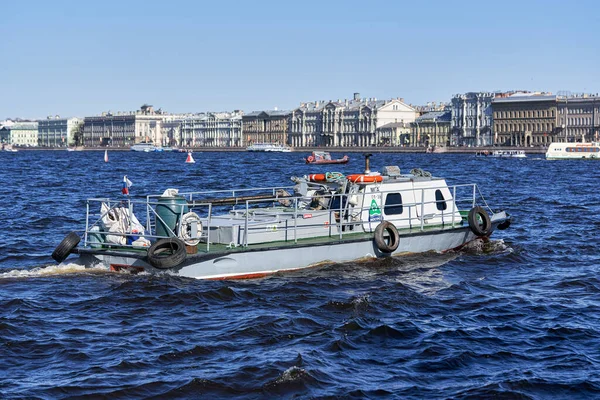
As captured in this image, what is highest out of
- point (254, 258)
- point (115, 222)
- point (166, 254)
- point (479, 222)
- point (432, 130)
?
point (432, 130)

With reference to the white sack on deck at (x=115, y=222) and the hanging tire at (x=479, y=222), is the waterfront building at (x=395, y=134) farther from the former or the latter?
the white sack on deck at (x=115, y=222)

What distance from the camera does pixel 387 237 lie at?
1978 centimetres

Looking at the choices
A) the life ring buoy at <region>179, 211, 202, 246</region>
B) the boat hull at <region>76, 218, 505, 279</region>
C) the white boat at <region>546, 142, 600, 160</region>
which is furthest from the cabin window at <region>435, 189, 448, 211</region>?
the white boat at <region>546, 142, 600, 160</region>

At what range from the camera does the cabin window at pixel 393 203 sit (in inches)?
815

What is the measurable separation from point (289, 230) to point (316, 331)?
478cm

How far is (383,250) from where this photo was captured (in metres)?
19.4

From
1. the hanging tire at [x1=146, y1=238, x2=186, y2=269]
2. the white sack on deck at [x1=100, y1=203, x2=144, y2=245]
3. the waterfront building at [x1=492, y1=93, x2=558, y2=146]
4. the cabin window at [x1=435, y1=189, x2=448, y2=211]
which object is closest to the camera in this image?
the hanging tire at [x1=146, y1=238, x2=186, y2=269]

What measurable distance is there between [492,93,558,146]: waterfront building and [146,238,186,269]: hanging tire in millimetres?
142656

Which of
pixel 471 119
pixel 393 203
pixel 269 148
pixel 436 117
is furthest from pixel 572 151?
pixel 393 203

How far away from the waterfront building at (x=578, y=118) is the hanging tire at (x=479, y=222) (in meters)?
136

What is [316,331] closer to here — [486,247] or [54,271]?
[54,271]

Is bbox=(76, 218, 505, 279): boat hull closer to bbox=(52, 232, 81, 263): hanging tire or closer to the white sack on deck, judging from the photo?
bbox=(52, 232, 81, 263): hanging tire

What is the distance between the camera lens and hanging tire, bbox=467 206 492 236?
21562 mm

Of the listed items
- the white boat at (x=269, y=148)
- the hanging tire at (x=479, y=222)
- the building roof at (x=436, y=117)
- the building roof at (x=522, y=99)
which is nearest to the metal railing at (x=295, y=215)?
the hanging tire at (x=479, y=222)
